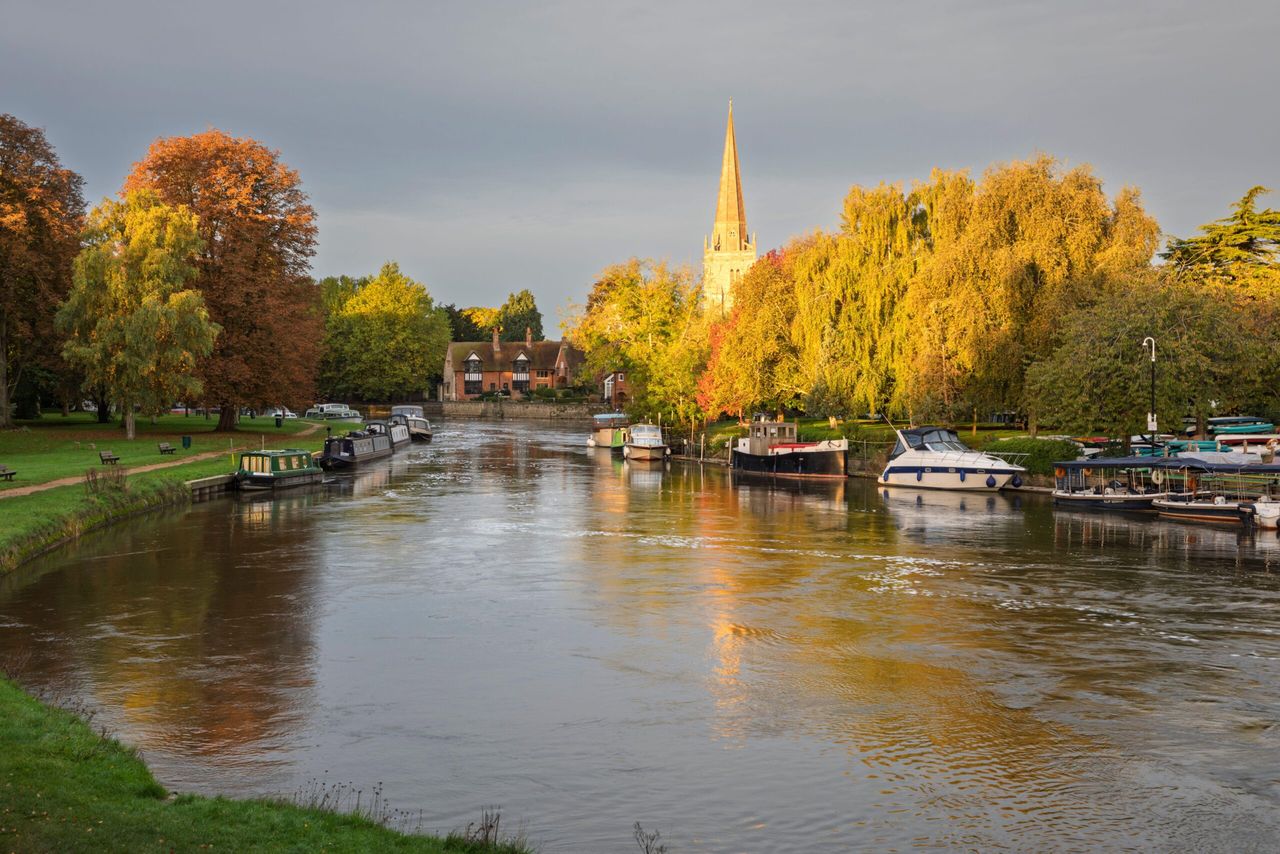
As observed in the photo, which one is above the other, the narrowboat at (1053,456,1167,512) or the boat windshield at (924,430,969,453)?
the boat windshield at (924,430,969,453)

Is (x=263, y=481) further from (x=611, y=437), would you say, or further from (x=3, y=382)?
(x=611, y=437)

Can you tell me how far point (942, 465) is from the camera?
5366 centimetres

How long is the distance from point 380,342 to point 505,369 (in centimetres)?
3703

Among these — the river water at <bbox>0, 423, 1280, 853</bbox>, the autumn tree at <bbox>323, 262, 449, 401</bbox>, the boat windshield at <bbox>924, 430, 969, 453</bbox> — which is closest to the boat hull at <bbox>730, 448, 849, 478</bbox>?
the boat windshield at <bbox>924, 430, 969, 453</bbox>

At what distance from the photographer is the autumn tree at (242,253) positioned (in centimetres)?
6862

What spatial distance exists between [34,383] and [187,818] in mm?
72727

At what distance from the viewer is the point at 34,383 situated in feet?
242

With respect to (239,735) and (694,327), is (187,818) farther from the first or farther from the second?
(694,327)

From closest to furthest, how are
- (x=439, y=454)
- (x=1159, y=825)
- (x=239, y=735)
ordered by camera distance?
(x=1159, y=825)
(x=239, y=735)
(x=439, y=454)

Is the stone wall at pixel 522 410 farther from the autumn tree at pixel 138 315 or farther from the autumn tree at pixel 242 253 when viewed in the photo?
the autumn tree at pixel 138 315

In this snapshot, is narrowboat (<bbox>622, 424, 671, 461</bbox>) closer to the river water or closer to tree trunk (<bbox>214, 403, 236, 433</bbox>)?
tree trunk (<bbox>214, 403, 236, 433</bbox>)

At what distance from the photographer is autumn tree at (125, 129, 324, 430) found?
225ft

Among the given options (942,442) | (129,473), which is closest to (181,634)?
(129,473)

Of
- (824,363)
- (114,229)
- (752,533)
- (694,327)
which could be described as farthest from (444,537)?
(694,327)
